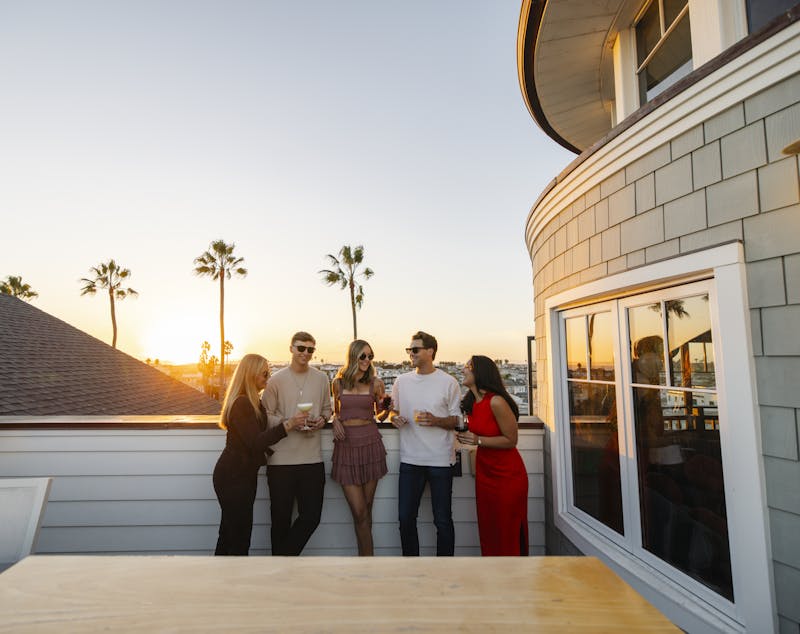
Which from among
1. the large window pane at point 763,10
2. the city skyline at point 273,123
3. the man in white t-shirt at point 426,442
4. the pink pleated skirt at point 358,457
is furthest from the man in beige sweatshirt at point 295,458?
the large window pane at point 763,10

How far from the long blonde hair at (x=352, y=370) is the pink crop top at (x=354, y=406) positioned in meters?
0.08

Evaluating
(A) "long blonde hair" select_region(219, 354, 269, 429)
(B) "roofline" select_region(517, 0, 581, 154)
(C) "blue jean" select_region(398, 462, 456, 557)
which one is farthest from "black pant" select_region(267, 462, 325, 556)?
(B) "roofline" select_region(517, 0, 581, 154)

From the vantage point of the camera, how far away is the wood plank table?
91cm

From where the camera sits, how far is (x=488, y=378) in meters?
2.76

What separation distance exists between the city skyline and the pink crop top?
44cm

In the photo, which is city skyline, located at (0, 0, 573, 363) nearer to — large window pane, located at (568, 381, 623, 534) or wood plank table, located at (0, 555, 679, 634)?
large window pane, located at (568, 381, 623, 534)

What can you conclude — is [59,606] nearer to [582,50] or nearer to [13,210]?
[582,50]

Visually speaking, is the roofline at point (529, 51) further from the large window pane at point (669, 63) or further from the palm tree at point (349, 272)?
the palm tree at point (349, 272)

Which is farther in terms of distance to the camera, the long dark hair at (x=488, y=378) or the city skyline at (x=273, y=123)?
the city skyline at (x=273, y=123)

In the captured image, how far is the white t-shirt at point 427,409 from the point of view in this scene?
2.92m

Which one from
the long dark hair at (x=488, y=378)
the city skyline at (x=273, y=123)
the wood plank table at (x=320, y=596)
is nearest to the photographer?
the wood plank table at (x=320, y=596)

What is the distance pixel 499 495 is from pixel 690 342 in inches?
59.0

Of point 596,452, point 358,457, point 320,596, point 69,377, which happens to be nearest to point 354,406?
point 358,457

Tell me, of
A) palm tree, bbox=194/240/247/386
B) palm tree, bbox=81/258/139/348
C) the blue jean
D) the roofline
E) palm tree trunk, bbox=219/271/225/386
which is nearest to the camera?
the blue jean
